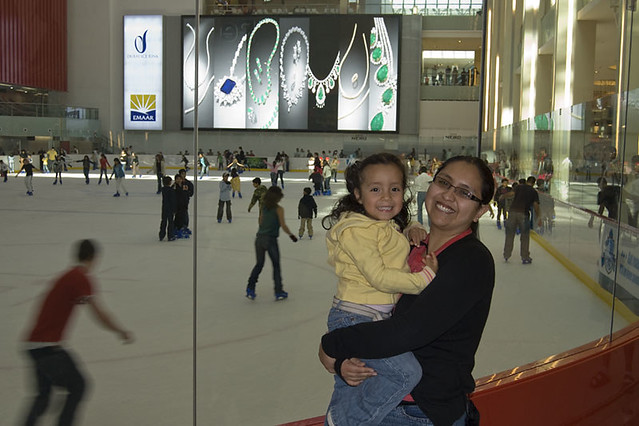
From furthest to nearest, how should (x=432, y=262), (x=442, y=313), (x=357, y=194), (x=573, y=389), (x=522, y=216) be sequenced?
1. (x=522, y=216)
2. (x=573, y=389)
3. (x=357, y=194)
4. (x=432, y=262)
5. (x=442, y=313)

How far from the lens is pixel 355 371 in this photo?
6.34 ft

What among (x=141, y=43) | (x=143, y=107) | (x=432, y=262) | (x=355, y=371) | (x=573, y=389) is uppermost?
(x=141, y=43)

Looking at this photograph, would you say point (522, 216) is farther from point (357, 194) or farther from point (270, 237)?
point (357, 194)

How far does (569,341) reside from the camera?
4.64m

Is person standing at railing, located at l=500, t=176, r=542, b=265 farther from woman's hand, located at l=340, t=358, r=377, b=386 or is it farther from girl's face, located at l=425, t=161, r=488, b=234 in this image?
woman's hand, located at l=340, t=358, r=377, b=386

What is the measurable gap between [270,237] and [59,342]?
123cm

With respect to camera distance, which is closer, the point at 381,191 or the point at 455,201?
the point at 455,201

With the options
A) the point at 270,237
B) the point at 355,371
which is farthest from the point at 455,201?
the point at 270,237

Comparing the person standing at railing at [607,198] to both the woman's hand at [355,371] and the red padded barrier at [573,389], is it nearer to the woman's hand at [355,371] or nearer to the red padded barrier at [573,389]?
the red padded barrier at [573,389]

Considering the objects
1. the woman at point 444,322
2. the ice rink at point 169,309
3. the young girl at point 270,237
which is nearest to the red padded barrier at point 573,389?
the ice rink at point 169,309

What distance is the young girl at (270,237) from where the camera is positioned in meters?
3.18

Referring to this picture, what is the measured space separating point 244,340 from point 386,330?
1.83m

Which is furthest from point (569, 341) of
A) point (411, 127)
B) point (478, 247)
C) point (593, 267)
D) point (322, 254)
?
point (478, 247)

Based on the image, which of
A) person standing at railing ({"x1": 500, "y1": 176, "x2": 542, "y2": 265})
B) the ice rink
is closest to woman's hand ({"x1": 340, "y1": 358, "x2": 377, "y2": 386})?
the ice rink
